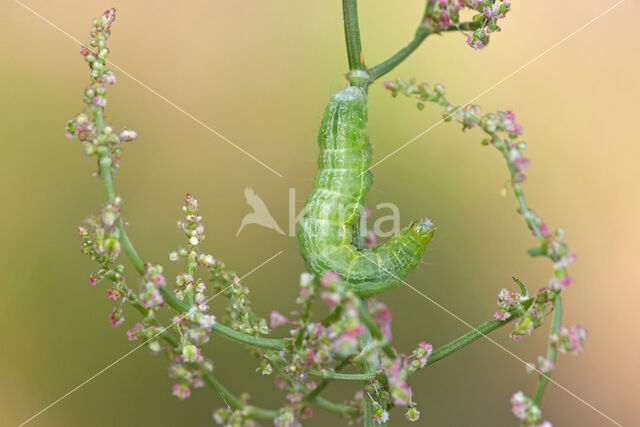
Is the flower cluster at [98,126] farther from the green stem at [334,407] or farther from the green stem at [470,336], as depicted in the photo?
the green stem at [470,336]

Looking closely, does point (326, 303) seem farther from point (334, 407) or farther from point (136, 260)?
point (136, 260)

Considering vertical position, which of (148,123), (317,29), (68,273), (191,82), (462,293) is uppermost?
(317,29)

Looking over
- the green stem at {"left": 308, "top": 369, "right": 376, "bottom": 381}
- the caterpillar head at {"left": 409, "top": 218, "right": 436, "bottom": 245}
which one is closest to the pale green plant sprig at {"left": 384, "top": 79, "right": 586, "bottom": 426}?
the green stem at {"left": 308, "top": 369, "right": 376, "bottom": 381}

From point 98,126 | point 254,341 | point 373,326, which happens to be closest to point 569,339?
point 373,326

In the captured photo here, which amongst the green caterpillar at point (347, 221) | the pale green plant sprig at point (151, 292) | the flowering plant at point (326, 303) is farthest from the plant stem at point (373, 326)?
the green caterpillar at point (347, 221)

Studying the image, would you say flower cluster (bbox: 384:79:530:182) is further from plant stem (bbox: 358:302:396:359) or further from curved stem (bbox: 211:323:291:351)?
curved stem (bbox: 211:323:291:351)

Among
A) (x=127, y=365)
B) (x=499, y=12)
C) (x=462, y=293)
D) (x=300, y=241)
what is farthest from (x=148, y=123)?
(x=499, y=12)

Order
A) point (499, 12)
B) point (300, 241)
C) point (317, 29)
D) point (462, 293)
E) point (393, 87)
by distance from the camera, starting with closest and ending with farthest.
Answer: point (393, 87) < point (499, 12) < point (300, 241) < point (462, 293) < point (317, 29)

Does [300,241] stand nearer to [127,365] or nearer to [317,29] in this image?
[127,365]
